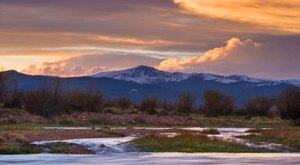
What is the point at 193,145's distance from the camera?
39062mm

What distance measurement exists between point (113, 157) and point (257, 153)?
880cm

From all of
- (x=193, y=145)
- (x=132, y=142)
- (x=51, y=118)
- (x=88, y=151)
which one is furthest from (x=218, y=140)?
(x=51, y=118)

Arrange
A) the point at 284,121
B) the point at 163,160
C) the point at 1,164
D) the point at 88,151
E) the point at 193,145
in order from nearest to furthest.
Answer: the point at 1,164 < the point at 163,160 < the point at 88,151 < the point at 193,145 < the point at 284,121

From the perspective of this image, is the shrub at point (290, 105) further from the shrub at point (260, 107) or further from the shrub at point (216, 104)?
the shrub at point (260, 107)

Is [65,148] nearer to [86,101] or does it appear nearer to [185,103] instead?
[86,101]

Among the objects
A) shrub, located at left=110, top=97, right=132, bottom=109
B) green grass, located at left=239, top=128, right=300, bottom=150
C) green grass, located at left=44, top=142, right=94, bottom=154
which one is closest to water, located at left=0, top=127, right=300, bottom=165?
green grass, located at left=44, top=142, right=94, bottom=154

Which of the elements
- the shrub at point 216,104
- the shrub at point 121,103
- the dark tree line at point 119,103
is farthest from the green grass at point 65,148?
the shrub at point 121,103

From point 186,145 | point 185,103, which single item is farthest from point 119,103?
point 186,145

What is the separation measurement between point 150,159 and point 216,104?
61.6 m

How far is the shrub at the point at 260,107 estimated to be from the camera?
96.6 metres

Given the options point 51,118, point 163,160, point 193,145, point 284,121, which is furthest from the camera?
point 284,121

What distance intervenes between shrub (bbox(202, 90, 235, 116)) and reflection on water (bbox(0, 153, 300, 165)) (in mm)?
55935

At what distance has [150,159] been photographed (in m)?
31.7

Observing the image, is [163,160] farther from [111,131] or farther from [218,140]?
[111,131]
